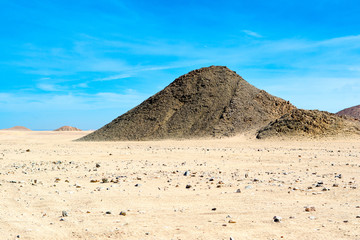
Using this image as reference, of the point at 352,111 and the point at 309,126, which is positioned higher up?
the point at 352,111

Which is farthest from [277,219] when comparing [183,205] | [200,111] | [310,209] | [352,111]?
[352,111]

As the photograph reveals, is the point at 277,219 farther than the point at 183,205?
No

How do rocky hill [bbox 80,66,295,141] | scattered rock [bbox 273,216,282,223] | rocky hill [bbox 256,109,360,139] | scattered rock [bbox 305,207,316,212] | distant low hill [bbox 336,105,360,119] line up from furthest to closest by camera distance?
distant low hill [bbox 336,105,360,119] < rocky hill [bbox 80,66,295,141] < rocky hill [bbox 256,109,360,139] < scattered rock [bbox 305,207,316,212] < scattered rock [bbox 273,216,282,223]

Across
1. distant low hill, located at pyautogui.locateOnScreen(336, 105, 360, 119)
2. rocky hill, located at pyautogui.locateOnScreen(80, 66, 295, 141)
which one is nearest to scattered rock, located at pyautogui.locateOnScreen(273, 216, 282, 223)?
rocky hill, located at pyautogui.locateOnScreen(80, 66, 295, 141)

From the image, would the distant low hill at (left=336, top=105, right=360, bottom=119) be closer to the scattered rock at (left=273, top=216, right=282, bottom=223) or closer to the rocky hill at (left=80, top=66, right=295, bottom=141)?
the rocky hill at (left=80, top=66, right=295, bottom=141)

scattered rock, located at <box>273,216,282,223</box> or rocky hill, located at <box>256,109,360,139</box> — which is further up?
rocky hill, located at <box>256,109,360,139</box>

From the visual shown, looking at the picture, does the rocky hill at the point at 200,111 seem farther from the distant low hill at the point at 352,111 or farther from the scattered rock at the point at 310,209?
the distant low hill at the point at 352,111

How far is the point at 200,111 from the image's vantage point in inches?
1724

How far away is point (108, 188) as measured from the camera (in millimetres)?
8859

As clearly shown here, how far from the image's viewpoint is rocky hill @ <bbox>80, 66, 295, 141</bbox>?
40.5 m

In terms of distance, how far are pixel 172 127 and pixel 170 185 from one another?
→ 105 ft

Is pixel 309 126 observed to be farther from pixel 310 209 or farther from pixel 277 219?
pixel 277 219

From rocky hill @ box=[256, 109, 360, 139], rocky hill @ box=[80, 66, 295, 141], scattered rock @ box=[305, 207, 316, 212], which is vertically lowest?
scattered rock @ box=[305, 207, 316, 212]

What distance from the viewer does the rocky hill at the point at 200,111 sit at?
40500 mm
